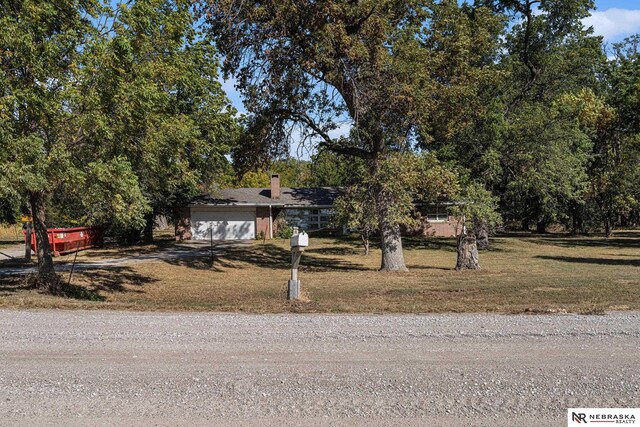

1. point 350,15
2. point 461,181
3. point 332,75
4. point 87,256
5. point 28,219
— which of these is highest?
point 350,15

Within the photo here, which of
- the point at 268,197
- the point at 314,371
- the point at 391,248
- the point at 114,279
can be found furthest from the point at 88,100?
the point at 268,197

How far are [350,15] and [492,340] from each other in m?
13.5

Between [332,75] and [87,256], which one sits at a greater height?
[332,75]

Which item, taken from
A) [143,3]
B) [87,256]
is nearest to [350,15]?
[143,3]

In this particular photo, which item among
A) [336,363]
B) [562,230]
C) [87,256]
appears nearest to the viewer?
[336,363]

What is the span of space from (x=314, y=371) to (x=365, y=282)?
13117 millimetres

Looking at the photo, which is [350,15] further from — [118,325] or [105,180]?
[118,325]

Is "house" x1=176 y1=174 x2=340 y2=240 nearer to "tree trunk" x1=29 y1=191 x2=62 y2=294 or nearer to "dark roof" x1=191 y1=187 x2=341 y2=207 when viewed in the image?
"dark roof" x1=191 y1=187 x2=341 y2=207

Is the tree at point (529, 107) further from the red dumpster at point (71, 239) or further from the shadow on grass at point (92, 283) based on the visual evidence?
the red dumpster at point (71, 239)

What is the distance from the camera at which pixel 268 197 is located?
134 feet

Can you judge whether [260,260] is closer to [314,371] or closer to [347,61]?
[347,61]

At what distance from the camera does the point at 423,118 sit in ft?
62.4

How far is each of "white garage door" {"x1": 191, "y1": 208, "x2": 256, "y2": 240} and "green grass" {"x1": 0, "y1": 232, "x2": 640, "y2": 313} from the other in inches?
201

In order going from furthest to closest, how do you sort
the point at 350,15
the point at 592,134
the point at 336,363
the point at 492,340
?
the point at 592,134, the point at 350,15, the point at 492,340, the point at 336,363
